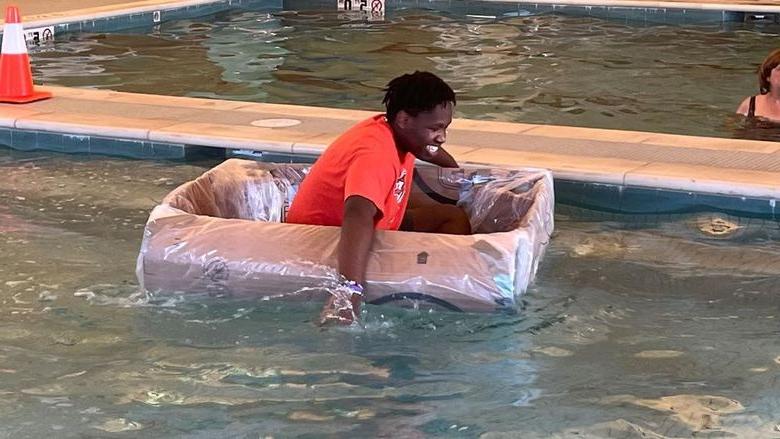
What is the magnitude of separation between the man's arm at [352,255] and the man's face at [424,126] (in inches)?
11.9

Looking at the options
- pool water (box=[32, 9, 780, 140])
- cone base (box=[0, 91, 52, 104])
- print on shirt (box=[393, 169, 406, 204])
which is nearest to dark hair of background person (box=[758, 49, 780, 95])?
pool water (box=[32, 9, 780, 140])

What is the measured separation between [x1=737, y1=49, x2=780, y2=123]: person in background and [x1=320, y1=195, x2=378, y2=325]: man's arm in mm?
3845

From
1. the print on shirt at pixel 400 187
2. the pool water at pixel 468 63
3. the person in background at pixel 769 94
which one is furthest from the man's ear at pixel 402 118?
the pool water at pixel 468 63

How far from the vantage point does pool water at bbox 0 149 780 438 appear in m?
3.57

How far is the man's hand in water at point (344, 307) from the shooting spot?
4.24 metres

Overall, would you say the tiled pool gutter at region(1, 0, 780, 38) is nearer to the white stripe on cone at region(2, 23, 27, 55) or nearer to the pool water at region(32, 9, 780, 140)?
the pool water at region(32, 9, 780, 140)

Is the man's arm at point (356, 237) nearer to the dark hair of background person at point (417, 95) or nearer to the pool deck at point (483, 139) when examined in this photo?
the dark hair of background person at point (417, 95)

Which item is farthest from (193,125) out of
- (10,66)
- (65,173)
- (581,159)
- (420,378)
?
(420,378)

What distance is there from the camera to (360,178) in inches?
164

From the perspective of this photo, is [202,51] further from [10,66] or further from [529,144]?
[529,144]

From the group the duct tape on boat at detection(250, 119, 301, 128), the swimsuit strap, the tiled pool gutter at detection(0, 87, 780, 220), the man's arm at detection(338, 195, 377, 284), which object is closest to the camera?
the man's arm at detection(338, 195, 377, 284)

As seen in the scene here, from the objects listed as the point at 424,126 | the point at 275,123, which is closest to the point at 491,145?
the point at 275,123

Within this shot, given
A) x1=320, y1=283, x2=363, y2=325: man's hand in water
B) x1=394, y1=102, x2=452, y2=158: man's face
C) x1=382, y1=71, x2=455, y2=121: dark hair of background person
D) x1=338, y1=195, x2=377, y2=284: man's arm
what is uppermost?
x1=382, y1=71, x2=455, y2=121: dark hair of background person

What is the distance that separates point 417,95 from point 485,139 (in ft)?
7.86
